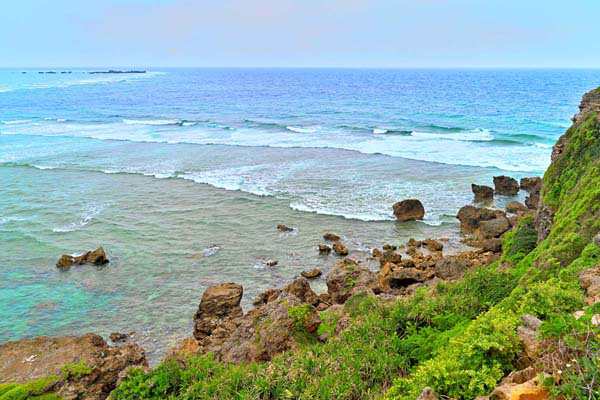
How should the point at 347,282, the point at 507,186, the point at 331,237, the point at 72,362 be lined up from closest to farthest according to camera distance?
the point at 72,362, the point at 347,282, the point at 331,237, the point at 507,186

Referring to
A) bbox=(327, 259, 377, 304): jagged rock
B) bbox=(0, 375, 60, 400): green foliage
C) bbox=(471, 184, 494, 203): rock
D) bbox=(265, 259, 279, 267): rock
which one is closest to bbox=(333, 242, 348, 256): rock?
bbox=(265, 259, 279, 267): rock

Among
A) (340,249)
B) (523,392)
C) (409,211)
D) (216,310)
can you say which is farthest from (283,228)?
(523,392)

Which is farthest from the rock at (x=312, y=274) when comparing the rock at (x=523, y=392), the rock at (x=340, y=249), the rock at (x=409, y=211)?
the rock at (x=523, y=392)

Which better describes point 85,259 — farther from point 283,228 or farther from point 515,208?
point 515,208

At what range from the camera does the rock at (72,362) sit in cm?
1116

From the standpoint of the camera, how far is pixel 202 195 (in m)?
33.6

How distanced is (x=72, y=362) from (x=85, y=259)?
10389 millimetres

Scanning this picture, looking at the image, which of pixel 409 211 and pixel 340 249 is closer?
pixel 340 249

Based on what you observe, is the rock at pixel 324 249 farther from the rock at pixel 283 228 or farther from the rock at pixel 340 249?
the rock at pixel 283 228

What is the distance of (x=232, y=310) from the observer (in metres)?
17.1

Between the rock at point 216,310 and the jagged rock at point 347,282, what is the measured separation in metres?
3.74

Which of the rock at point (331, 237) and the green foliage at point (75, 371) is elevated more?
the green foliage at point (75, 371)

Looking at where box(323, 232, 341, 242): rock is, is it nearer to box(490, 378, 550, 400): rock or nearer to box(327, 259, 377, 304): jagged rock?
box(327, 259, 377, 304): jagged rock

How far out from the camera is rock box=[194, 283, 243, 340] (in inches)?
647
